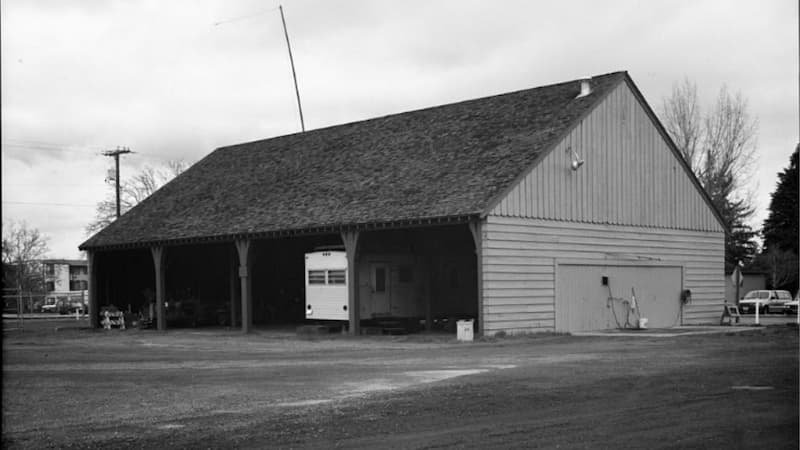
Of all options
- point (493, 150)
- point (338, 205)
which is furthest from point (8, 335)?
point (493, 150)

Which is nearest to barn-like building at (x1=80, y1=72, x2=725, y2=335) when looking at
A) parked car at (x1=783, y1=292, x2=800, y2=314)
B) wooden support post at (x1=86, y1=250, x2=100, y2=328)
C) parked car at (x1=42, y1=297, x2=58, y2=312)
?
wooden support post at (x1=86, y1=250, x2=100, y2=328)

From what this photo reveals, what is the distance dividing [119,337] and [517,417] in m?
23.5

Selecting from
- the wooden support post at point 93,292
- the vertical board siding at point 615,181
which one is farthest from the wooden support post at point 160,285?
the vertical board siding at point 615,181

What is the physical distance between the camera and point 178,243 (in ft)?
116

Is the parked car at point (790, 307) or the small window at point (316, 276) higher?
the small window at point (316, 276)

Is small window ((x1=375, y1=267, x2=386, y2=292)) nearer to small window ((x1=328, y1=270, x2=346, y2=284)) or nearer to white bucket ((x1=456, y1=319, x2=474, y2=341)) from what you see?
small window ((x1=328, y1=270, x2=346, y2=284))

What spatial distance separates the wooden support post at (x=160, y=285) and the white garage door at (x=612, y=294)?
15.3 m

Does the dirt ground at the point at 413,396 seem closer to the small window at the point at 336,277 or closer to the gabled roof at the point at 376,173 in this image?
the small window at the point at 336,277

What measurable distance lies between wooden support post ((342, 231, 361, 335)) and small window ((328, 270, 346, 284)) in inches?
17.4

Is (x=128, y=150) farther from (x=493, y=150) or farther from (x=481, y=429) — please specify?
(x=481, y=429)

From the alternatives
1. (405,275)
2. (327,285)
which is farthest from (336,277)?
(405,275)

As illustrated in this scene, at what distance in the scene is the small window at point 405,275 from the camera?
3128cm

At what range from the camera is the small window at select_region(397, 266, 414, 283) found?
31.3 meters

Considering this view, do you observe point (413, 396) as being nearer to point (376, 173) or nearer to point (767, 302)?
point (376, 173)
